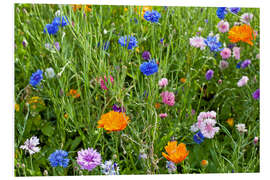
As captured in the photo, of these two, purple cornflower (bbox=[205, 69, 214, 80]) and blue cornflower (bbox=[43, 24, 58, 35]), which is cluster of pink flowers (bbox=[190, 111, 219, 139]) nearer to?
purple cornflower (bbox=[205, 69, 214, 80])

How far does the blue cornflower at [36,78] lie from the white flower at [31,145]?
→ 20 cm

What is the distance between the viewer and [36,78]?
134 centimetres

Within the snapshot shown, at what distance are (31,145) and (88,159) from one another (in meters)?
0.21

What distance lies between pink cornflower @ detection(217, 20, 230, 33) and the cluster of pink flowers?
1.12ft

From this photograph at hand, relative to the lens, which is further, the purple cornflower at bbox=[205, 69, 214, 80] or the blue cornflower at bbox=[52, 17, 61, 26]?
the purple cornflower at bbox=[205, 69, 214, 80]

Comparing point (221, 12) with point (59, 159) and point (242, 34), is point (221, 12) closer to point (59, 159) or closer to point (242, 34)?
point (242, 34)

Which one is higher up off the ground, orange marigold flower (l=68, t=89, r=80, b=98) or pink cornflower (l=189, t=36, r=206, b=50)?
pink cornflower (l=189, t=36, r=206, b=50)

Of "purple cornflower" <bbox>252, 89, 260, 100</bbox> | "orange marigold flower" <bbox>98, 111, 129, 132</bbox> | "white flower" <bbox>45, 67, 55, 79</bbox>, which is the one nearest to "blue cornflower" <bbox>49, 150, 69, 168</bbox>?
"orange marigold flower" <bbox>98, 111, 129, 132</bbox>

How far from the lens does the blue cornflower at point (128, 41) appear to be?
4.51 feet

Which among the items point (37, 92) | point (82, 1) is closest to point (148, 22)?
point (82, 1)

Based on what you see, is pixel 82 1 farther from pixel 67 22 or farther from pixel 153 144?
pixel 153 144

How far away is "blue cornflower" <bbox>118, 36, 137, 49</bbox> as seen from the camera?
1.37m

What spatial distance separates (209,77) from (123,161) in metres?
0.48

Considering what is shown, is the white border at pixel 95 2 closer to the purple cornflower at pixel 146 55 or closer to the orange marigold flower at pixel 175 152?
the orange marigold flower at pixel 175 152
